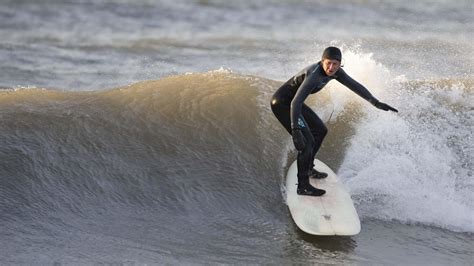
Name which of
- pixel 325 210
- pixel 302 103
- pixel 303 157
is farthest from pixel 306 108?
pixel 325 210

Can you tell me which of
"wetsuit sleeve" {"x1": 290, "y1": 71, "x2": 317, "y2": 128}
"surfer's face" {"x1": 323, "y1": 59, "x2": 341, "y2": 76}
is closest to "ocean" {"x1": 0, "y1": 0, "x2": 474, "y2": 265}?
"wetsuit sleeve" {"x1": 290, "y1": 71, "x2": 317, "y2": 128}

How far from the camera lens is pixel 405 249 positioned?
7.67m

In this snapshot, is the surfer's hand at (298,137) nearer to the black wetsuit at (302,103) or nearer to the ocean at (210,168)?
the black wetsuit at (302,103)

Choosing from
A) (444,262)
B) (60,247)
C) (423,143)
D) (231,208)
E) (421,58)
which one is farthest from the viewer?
(421,58)

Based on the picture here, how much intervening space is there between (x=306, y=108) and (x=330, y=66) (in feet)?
2.41

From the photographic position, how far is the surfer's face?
7797 millimetres

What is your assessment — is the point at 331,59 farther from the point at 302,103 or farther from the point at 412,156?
the point at 412,156

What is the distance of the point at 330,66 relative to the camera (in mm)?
7828

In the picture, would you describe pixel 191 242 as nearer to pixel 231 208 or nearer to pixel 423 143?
pixel 231 208

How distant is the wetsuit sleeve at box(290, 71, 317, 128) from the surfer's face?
0.48ft

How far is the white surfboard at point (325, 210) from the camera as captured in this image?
7766 mm

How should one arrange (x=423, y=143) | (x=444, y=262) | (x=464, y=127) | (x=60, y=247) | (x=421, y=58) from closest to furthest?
(x=60, y=247) → (x=444, y=262) → (x=423, y=143) → (x=464, y=127) → (x=421, y=58)

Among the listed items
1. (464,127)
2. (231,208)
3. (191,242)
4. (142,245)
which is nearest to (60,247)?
(142,245)

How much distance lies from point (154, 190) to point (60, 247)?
1609mm
